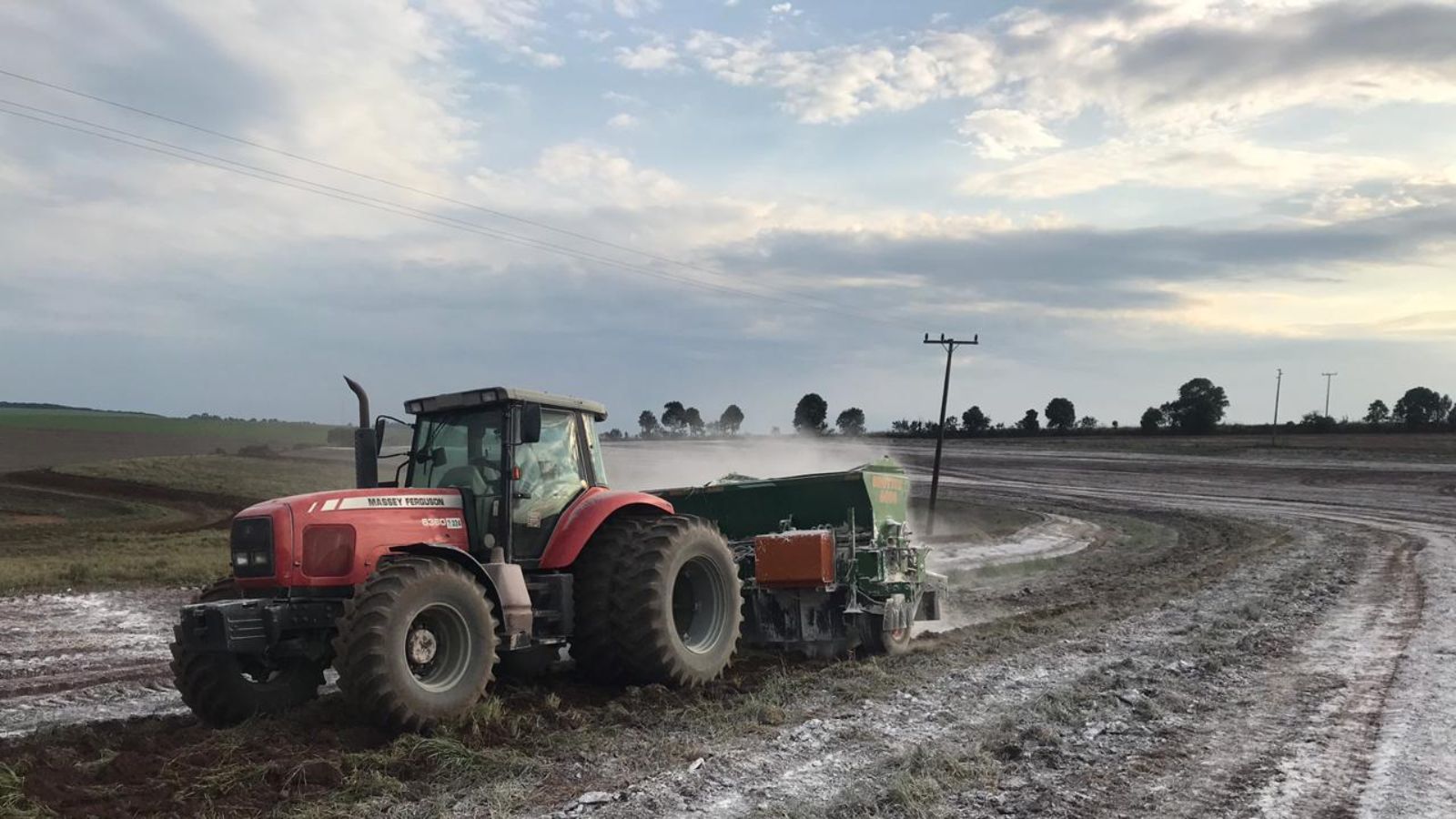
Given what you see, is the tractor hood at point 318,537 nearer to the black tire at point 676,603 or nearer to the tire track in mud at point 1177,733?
the black tire at point 676,603

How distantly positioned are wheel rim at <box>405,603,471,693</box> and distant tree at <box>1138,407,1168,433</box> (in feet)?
272

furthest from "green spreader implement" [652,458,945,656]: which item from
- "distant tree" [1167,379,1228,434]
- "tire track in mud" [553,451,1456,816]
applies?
"distant tree" [1167,379,1228,434]

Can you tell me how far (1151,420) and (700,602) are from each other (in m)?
82.8

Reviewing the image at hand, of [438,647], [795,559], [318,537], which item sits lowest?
[438,647]

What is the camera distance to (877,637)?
10359 millimetres

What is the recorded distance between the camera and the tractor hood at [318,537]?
6.87 metres

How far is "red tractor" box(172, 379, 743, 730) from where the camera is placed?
6.57 meters

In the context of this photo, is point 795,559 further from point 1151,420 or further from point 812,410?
point 1151,420

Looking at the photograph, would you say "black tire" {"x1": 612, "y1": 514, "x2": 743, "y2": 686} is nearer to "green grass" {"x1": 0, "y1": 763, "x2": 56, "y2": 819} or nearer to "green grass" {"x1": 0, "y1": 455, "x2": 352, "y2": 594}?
"green grass" {"x1": 0, "y1": 763, "x2": 56, "y2": 819}

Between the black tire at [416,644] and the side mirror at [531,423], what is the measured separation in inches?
43.7

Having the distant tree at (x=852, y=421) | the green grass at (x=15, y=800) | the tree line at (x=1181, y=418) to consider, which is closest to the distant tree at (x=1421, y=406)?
the tree line at (x=1181, y=418)

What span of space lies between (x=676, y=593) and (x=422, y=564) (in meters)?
2.70

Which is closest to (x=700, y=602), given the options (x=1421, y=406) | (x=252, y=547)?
(x=252, y=547)

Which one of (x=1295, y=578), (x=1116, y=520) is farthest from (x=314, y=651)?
(x=1116, y=520)
